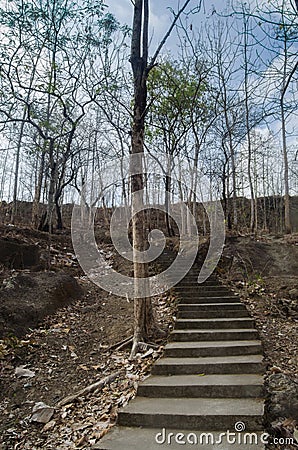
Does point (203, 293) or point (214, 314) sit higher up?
point (203, 293)

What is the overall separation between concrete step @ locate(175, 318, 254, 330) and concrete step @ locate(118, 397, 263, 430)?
182 centimetres

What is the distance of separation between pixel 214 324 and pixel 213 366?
50.7 inches

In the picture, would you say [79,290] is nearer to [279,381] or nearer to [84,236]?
[279,381]

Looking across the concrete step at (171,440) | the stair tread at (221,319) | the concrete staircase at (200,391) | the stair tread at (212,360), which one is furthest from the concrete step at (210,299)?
the concrete step at (171,440)

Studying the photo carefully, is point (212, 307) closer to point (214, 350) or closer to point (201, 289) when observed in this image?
point (201, 289)

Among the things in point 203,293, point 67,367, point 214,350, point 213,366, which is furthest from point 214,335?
point 67,367

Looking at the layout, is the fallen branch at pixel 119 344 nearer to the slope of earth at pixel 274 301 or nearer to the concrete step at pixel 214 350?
the concrete step at pixel 214 350

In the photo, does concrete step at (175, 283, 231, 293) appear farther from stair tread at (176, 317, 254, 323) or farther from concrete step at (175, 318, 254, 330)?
concrete step at (175, 318, 254, 330)

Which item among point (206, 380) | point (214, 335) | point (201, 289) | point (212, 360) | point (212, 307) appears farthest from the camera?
point (201, 289)

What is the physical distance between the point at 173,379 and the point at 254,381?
0.80 m

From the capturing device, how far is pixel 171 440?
2855 millimetres

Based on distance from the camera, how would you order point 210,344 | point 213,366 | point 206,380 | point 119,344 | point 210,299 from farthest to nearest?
point 210,299, point 119,344, point 210,344, point 213,366, point 206,380

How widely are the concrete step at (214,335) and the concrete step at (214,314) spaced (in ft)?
2.15

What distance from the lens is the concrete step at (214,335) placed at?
15.6ft
